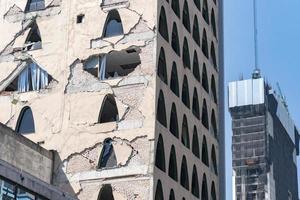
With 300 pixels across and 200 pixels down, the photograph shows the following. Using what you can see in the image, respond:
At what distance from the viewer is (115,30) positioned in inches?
1671

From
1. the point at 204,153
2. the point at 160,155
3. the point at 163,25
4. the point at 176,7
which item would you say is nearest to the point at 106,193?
the point at 160,155

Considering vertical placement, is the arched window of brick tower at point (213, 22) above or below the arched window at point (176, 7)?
above

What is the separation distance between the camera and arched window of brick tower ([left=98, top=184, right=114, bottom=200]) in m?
38.8

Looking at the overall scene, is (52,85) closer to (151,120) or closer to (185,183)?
(151,120)

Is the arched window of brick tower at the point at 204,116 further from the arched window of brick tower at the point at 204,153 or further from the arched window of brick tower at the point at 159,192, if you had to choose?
the arched window of brick tower at the point at 159,192

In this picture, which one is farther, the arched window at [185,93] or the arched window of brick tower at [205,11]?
the arched window of brick tower at [205,11]

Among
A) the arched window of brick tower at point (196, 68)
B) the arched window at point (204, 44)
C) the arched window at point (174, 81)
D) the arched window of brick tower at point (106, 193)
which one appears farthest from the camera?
the arched window at point (204, 44)

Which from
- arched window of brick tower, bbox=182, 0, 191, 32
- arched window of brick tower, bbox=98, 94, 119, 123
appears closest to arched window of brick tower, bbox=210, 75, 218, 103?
arched window of brick tower, bbox=182, 0, 191, 32

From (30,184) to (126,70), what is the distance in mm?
12460

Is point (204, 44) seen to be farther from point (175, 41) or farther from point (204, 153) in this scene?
point (204, 153)

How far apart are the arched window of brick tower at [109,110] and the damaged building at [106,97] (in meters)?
0.06

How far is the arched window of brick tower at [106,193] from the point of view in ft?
127

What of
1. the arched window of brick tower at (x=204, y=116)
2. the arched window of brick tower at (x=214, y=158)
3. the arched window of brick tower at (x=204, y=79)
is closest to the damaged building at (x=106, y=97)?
the arched window of brick tower at (x=204, y=116)

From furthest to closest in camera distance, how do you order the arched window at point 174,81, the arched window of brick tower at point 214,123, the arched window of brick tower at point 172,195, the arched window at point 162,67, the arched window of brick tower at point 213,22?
1. the arched window of brick tower at point 213,22
2. the arched window of brick tower at point 214,123
3. the arched window at point 174,81
4. the arched window at point 162,67
5. the arched window of brick tower at point 172,195
